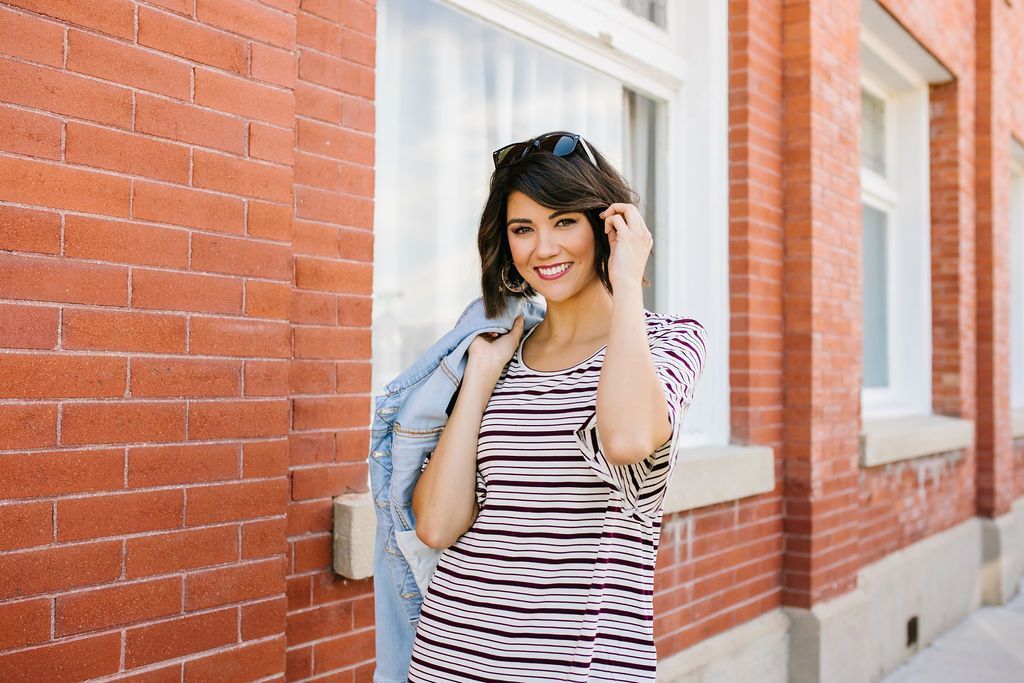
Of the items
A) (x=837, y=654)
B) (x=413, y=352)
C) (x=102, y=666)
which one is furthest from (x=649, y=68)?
(x=102, y=666)

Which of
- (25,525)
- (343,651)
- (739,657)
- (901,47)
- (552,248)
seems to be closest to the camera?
(25,525)

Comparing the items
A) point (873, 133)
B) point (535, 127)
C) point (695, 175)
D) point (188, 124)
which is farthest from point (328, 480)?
point (873, 133)

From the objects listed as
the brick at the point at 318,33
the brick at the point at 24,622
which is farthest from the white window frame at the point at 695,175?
the brick at the point at 24,622

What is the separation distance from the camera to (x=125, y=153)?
6.57 ft

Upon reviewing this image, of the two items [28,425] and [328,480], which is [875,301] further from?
[28,425]

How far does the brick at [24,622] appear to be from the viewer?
1827 mm

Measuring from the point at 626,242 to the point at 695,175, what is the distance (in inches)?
105

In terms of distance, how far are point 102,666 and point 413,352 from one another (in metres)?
1.61

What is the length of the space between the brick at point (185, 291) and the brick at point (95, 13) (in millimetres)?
507

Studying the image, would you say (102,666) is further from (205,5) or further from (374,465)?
(205,5)

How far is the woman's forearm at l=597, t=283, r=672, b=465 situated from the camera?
171cm

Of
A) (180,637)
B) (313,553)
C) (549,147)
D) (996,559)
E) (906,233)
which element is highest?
(906,233)

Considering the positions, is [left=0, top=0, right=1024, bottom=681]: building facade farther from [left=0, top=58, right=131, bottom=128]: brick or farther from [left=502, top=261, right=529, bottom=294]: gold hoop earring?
[left=502, top=261, right=529, bottom=294]: gold hoop earring

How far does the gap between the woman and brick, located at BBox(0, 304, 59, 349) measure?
0.81 meters
